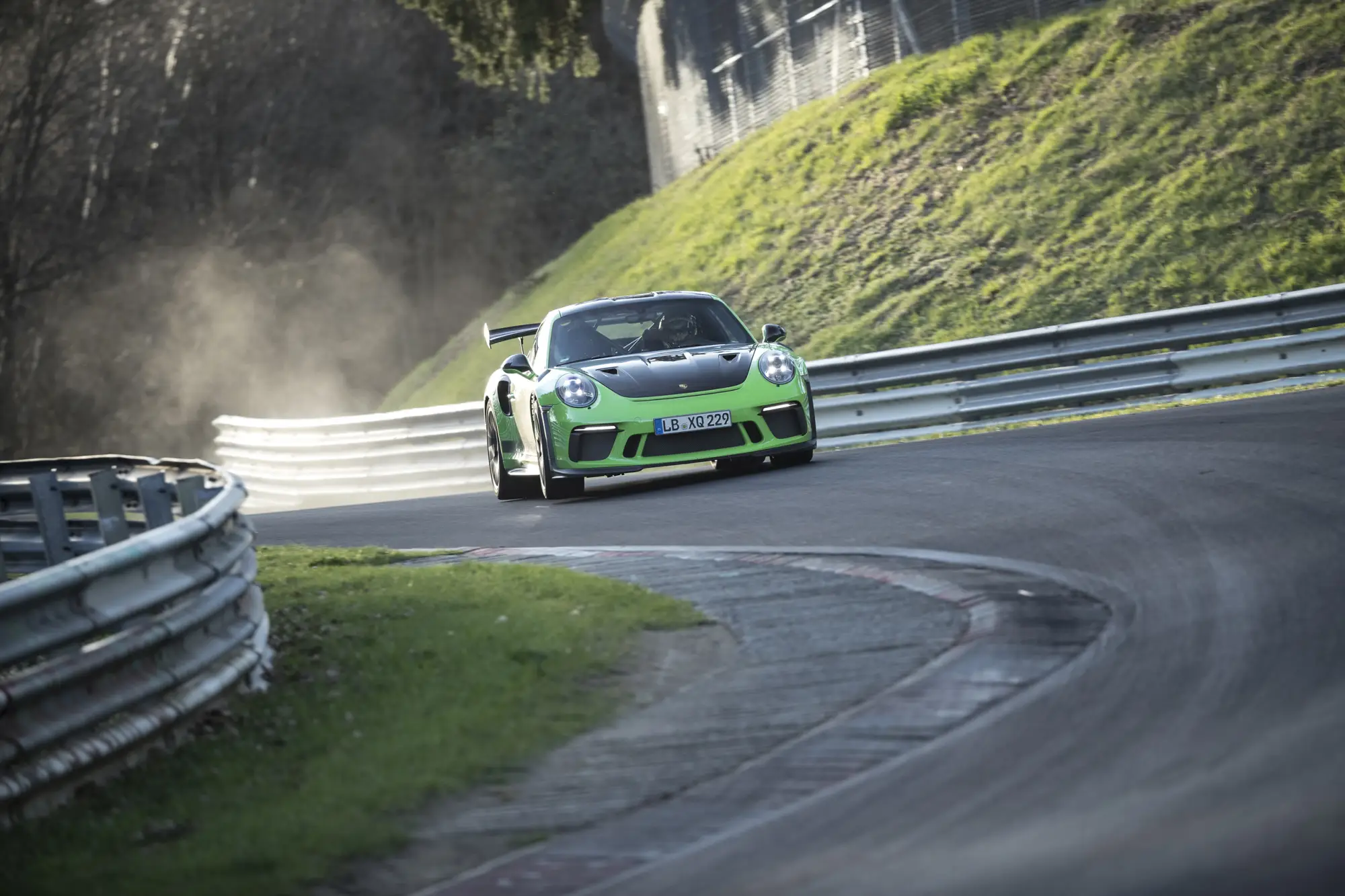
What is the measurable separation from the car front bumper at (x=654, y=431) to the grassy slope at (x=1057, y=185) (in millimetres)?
6372

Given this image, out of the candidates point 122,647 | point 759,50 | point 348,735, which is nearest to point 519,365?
point 348,735

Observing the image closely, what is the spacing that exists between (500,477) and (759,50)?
694 inches

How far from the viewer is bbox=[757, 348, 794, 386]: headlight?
1218 centimetres

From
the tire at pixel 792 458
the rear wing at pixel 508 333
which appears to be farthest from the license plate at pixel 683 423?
the rear wing at pixel 508 333

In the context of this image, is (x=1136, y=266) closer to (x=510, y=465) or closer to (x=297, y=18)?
(x=510, y=465)

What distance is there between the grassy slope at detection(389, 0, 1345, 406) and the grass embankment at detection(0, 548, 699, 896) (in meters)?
11.3

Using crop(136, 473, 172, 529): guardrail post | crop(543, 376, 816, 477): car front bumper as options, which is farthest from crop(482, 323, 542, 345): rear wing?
crop(136, 473, 172, 529): guardrail post

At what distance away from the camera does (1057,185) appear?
64.8 feet

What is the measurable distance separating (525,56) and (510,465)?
16.9 m

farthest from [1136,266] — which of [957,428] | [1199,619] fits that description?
[1199,619]

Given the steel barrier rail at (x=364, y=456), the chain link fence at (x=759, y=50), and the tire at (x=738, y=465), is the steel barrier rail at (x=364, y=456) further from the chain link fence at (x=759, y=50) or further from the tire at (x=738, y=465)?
the chain link fence at (x=759, y=50)

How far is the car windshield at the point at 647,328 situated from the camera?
507 inches

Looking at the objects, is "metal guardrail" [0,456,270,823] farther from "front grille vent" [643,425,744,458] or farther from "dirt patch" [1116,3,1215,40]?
"dirt patch" [1116,3,1215,40]

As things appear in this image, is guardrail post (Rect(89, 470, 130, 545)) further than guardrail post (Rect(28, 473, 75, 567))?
No
